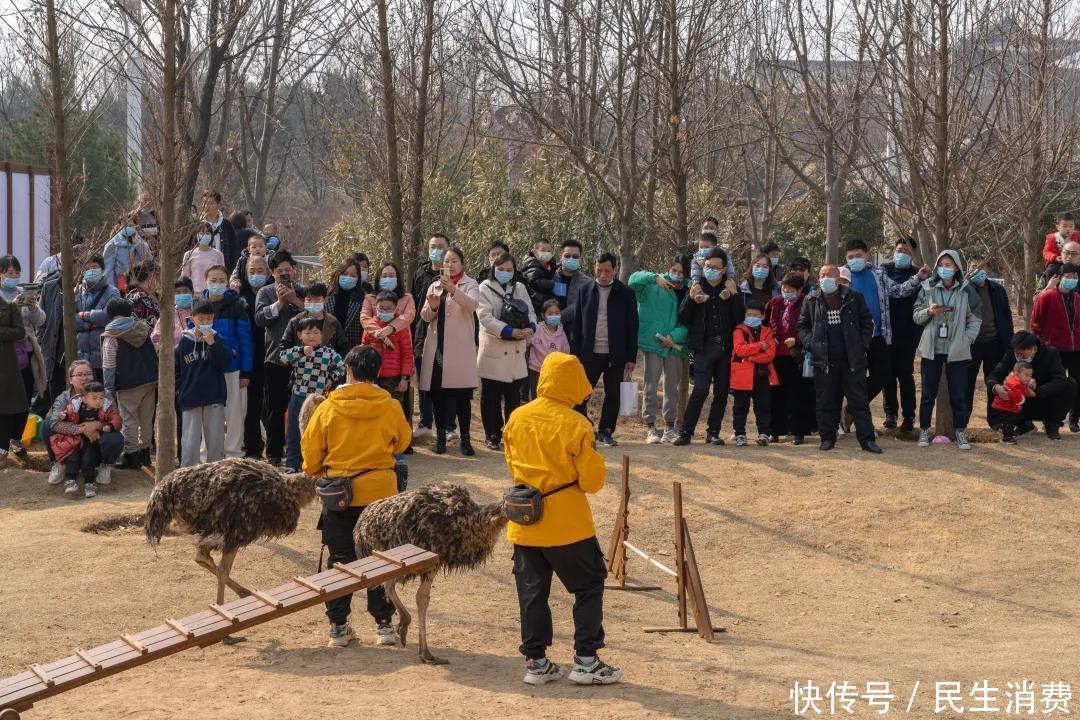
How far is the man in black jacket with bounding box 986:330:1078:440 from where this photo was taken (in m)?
14.0

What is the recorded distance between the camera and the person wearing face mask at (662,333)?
14141mm

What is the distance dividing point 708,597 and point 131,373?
6373mm

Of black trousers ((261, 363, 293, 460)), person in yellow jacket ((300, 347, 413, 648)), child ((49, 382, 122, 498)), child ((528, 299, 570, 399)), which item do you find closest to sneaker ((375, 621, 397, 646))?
person in yellow jacket ((300, 347, 413, 648))

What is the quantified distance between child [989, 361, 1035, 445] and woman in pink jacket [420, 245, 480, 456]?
5.65 meters

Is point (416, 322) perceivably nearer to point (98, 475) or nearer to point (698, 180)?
point (98, 475)

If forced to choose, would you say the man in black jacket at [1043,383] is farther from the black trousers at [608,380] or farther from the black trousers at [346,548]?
the black trousers at [346,548]

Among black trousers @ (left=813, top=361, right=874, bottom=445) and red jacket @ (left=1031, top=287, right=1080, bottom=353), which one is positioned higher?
red jacket @ (left=1031, top=287, right=1080, bottom=353)

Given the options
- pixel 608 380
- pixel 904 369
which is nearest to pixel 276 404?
pixel 608 380

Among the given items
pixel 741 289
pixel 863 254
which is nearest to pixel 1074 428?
pixel 863 254

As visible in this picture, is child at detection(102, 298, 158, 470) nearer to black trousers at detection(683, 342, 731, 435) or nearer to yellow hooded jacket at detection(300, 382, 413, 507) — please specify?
yellow hooded jacket at detection(300, 382, 413, 507)

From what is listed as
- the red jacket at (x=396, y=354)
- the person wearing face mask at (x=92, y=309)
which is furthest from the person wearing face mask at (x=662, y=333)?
the person wearing face mask at (x=92, y=309)

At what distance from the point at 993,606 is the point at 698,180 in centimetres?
1404

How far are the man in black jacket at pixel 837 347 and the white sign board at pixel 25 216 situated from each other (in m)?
13.2

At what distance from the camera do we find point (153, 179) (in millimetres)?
11047
